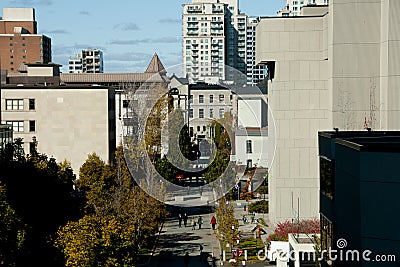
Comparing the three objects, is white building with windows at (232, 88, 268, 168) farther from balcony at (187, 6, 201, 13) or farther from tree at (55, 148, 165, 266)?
balcony at (187, 6, 201, 13)

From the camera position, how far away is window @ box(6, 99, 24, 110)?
35812mm

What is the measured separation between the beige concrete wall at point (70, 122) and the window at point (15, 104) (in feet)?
0.86

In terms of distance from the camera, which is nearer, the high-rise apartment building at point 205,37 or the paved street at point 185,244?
the paved street at point 185,244

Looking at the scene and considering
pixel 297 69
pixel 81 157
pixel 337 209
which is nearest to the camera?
pixel 337 209

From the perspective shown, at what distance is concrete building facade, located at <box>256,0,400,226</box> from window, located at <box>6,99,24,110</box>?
12.9m

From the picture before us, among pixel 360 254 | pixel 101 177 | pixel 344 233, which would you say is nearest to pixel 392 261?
pixel 360 254

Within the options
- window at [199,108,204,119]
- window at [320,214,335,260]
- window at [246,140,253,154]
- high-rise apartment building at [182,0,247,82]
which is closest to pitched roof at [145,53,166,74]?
window at [199,108,204,119]

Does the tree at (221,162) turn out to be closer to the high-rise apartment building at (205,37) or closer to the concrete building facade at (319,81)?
the concrete building facade at (319,81)

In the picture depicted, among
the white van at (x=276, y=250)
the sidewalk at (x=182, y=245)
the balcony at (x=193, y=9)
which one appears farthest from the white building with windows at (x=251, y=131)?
the balcony at (x=193, y=9)

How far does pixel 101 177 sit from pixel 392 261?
20660mm

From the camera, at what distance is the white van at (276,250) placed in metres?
21.3

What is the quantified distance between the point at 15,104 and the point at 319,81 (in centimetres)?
1601

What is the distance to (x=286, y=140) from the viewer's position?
28.8m

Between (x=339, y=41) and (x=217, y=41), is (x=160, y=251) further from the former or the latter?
(x=217, y=41)
